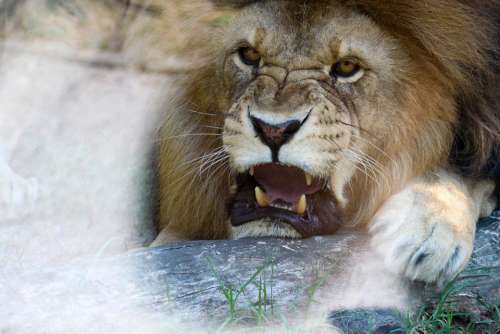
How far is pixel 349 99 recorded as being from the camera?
3359 millimetres

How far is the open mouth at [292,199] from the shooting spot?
10.9 feet

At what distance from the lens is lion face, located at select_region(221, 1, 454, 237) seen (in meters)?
3.23

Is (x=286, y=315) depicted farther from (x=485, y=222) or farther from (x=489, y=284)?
(x=485, y=222)

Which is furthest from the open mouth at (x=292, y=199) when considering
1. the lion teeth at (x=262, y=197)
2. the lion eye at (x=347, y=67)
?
the lion eye at (x=347, y=67)

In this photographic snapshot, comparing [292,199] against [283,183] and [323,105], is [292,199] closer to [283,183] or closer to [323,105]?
[283,183]

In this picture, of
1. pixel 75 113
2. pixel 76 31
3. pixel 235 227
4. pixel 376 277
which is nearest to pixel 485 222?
pixel 376 277

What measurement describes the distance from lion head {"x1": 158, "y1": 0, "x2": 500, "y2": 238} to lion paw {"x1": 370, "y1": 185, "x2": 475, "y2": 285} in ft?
0.62

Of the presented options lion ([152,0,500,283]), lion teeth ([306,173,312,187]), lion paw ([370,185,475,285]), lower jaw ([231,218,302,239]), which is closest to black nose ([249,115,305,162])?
lion ([152,0,500,283])

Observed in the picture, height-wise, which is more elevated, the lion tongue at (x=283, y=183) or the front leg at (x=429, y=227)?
the lion tongue at (x=283, y=183)

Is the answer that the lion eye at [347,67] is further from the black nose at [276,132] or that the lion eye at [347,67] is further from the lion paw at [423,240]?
the lion paw at [423,240]

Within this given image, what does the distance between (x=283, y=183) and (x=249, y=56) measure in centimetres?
49

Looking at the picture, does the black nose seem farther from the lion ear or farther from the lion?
the lion ear

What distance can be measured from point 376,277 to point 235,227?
0.58m

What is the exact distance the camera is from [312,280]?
3158mm
